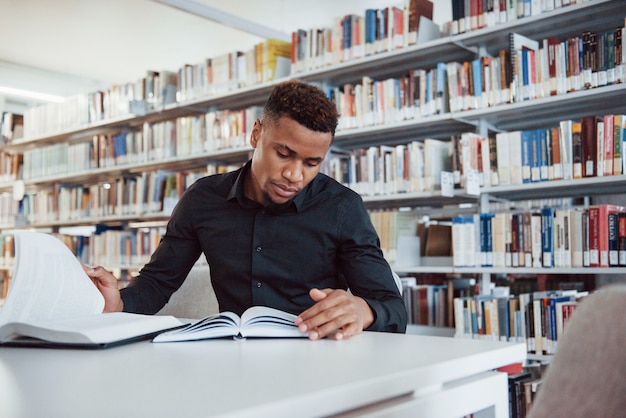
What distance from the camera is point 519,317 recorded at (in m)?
2.94

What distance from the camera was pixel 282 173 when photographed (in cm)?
161

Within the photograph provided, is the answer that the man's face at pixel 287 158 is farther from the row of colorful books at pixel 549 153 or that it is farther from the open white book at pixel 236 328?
the row of colorful books at pixel 549 153

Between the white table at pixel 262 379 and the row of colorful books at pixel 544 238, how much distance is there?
1.90 metres

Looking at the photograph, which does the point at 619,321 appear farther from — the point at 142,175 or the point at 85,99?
the point at 85,99

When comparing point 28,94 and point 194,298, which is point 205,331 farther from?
point 28,94

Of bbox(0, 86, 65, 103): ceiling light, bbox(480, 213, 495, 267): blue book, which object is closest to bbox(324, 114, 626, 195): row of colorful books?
bbox(480, 213, 495, 267): blue book

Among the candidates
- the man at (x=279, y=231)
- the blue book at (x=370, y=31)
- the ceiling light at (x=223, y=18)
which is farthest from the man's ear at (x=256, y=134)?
the ceiling light at (x=223, y=18)

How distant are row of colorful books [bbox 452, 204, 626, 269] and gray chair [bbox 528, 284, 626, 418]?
2406 millimetres

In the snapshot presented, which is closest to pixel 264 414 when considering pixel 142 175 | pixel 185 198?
pixel 185 198

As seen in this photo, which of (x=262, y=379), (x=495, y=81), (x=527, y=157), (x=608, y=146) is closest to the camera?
Answer: (x=262, y=379)

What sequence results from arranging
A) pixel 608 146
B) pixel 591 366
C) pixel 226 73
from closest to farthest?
pixel 591 366 → pixel 608 146 → pixel 226 73

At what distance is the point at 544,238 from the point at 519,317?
0.37 m

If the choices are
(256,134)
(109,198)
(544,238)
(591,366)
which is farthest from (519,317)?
(109,198)

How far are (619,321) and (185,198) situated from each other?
58.6 inches
